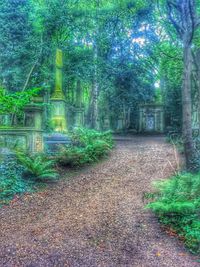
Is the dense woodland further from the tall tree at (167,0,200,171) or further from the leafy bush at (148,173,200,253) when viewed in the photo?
the leafy bush at (148,173,200,253)

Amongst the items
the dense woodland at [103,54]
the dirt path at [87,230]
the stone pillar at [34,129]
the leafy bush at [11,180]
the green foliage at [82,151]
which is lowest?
the dirt path at [87,230]

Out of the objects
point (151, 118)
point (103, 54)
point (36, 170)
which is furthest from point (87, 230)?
point (151, 118)

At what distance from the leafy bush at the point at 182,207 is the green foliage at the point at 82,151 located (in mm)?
3494

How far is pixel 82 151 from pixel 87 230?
15.0ft

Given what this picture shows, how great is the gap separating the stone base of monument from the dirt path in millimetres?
2230

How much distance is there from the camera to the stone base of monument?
31.7 ft

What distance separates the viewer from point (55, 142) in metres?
10.3

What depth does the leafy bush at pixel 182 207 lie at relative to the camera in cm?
469

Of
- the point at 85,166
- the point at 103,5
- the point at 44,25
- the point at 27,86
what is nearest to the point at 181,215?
the point at 85,166

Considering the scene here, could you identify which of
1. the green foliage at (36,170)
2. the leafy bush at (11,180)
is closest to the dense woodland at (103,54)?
the green foliage at (36,170)

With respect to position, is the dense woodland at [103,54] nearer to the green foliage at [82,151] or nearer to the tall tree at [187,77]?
the green foliage at [82,151]

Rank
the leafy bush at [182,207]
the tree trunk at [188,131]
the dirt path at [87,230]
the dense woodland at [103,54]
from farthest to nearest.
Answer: the dense woodland at [103,54], the tree trunk at [188,131], the leafy bush at [182,207], the dirt path at [87,230]

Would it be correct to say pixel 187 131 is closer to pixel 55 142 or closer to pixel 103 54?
pixel 55 142

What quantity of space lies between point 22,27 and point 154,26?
799 centimetres
